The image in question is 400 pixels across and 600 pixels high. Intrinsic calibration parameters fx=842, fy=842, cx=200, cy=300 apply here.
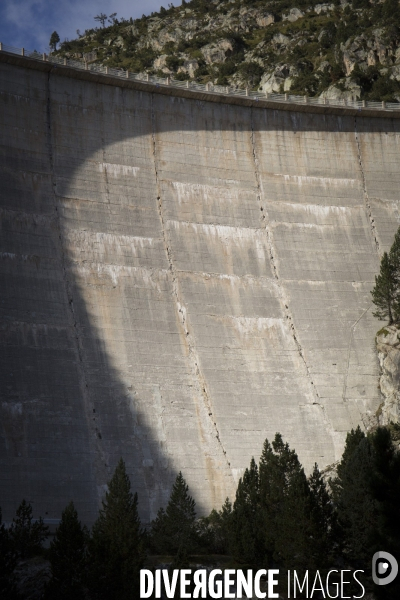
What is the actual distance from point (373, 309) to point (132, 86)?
16873 millimetres

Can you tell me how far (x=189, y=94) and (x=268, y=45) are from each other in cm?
4198

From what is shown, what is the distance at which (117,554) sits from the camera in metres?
25.5

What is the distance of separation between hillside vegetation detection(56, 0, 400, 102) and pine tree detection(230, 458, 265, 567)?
134 ft

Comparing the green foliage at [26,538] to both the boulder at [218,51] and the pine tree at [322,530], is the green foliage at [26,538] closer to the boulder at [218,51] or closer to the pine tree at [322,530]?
the pine tree at [322,530]

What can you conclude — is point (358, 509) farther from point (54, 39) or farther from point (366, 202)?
point (54, 39)

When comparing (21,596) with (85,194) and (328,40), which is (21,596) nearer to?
(85,194)

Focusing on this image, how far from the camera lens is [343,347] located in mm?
41781

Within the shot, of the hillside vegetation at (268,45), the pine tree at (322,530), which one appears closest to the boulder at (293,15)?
the hillside vegetation at (268,45)

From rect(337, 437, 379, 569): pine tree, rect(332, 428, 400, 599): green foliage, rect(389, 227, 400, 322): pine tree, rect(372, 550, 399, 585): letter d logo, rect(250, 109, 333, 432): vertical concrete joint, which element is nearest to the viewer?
rect(372, 550, 399, 585): letter d logo

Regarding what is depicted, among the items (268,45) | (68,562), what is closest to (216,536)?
(68,562)

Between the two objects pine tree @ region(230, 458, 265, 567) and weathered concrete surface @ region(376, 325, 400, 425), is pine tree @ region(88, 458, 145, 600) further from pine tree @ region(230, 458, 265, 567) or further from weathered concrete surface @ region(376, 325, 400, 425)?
weathered concrete surface @ region(376, 325, 400, 425)

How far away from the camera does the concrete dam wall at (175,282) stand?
116ft

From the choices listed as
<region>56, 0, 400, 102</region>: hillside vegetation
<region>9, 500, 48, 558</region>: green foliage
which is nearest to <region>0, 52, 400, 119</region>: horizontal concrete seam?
<region>56, 0, 400, 102</region>: hillside vegetation

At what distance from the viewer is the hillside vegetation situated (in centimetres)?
7019
